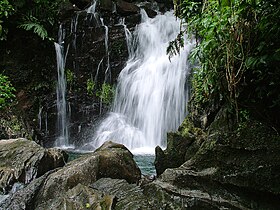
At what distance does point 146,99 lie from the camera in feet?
32.6

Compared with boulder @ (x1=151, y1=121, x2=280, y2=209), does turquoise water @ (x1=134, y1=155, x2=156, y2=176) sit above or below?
below

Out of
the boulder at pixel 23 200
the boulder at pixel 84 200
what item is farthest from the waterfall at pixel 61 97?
the boulder at pixel 84 200

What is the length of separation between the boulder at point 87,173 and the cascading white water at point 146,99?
3.83m

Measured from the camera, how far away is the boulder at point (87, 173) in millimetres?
3610

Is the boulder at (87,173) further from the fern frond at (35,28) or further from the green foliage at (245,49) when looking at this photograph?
the fern frond at (35,28)

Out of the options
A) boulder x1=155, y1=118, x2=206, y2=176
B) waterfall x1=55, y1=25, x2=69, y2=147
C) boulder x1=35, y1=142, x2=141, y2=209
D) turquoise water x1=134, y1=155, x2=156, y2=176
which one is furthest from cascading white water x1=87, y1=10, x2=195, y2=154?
boulder x1=35, y1=142, x2=141, y2=209

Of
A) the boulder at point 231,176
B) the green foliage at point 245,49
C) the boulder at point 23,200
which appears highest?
the green foliage at point 245,49

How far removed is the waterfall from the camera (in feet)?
33.8

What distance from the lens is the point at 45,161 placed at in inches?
190

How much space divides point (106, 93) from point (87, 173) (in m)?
7.28

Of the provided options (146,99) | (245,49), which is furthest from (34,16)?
(245,49)

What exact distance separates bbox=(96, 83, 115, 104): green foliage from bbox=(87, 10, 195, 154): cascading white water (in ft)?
0.80

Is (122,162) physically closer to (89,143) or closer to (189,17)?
(189,17)

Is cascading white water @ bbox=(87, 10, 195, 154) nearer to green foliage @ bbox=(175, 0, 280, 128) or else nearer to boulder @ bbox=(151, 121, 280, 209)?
boulder @ bbox=(151, 121, 280, 209)
